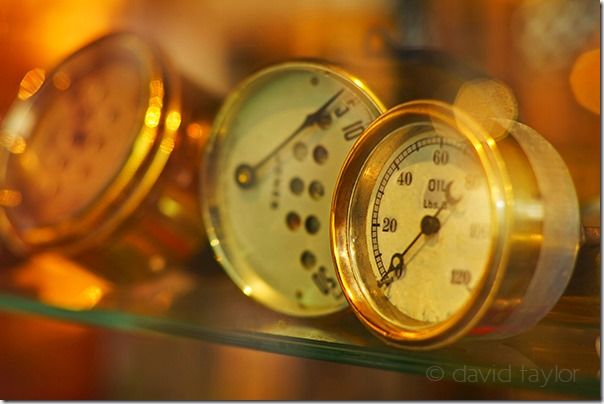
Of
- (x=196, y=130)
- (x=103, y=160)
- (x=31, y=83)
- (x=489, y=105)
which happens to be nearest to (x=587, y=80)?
(x=489, y=105)

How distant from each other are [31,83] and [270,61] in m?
0.35

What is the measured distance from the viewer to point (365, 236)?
680 mm

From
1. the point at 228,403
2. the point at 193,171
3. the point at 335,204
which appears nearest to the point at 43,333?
the point at 228,403

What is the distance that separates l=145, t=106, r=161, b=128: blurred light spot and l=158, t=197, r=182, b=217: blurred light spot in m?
0.08

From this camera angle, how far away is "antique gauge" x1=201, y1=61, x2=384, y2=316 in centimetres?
75

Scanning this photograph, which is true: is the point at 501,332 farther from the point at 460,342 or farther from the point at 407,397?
the point at 407,397

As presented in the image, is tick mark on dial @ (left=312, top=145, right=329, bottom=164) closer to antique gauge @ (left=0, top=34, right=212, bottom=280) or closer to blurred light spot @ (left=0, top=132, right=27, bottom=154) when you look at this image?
antique gauge @ (left=0, top=34, right=212, bottom=280)

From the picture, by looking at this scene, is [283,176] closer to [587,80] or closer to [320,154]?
[320,154]

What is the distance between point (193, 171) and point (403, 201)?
0.30 m

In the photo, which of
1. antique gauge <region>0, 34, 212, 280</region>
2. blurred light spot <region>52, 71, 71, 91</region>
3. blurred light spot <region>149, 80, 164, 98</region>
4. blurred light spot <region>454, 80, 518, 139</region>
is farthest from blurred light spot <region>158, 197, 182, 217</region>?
blurred light spot <region>454, 80, 518, 139</region>

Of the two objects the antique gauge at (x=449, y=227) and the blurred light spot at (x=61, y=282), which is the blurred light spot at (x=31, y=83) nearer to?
the blurred light spot at (x=61, y=282)

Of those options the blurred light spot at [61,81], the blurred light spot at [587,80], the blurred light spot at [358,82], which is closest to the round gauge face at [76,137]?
the blurred light spot at [61,81]

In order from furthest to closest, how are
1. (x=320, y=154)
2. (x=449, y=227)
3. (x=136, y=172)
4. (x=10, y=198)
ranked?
1. (x=10, y=198)
2. (x=136, y=172)
3. (x=320, y=154)
4. (x=449, y=227)

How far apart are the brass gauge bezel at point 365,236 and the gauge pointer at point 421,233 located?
0.04ft
